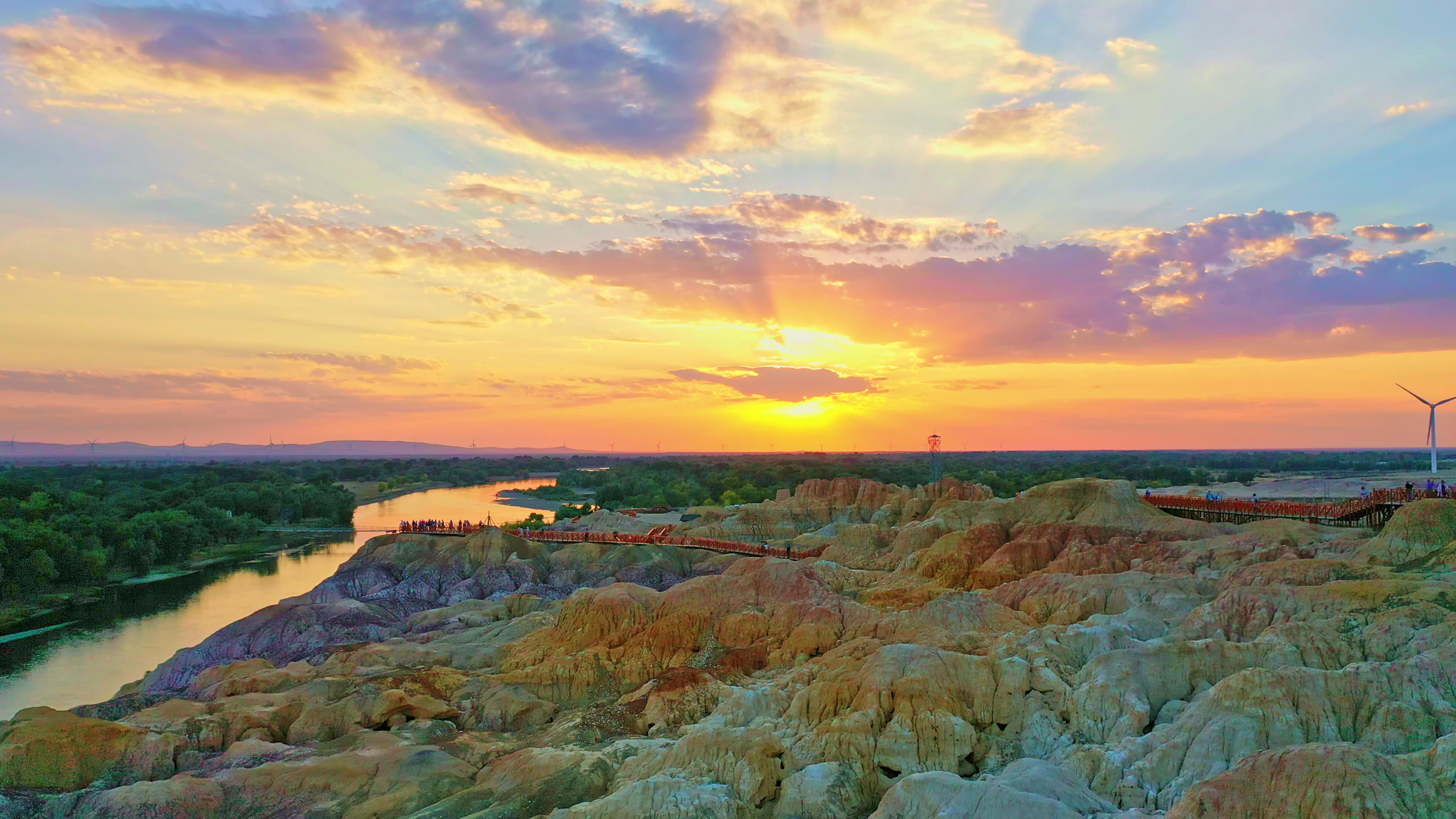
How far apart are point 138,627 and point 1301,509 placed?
85.1 meters

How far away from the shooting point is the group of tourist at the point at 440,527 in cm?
8462

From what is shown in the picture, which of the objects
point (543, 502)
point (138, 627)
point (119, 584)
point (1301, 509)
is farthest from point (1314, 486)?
point (119, 584)

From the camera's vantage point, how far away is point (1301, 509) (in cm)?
6338

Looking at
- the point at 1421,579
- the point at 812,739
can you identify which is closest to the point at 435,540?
the point at 812,739

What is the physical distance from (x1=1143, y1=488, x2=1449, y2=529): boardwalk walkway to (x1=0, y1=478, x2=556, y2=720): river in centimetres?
7237

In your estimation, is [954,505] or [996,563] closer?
[996,563]

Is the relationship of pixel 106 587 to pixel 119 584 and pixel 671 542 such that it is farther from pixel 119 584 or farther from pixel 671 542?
pixel 671 542

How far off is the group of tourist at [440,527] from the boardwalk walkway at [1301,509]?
60058 mm

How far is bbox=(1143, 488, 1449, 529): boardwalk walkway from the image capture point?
184ft

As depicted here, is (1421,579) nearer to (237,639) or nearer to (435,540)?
(237,639)

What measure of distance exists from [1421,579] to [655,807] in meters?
30.4

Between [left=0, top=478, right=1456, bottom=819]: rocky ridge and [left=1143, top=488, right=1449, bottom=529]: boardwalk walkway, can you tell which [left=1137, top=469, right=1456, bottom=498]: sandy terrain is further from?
[left=0, top=478, right=1456, bottom=819]: rocky ridge

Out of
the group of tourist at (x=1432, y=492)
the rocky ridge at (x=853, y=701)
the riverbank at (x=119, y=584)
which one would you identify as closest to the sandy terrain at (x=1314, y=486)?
the group of tourist at (x=1432, y=492)

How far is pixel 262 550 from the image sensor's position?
10806cm
